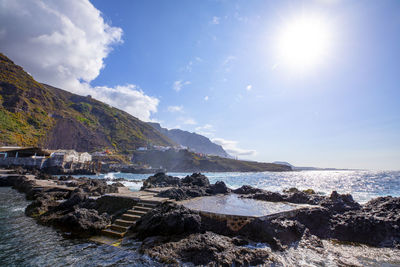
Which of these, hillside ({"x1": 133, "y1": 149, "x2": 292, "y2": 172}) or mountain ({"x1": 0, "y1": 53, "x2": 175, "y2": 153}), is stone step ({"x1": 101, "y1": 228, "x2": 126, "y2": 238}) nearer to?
mountain ({"x1": 0, "y1": 53, "x2": 175, "y2": 153})

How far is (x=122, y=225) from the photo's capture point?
26.3ft

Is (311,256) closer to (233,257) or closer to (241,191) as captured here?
(233,257)

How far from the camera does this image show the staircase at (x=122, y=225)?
7.08m

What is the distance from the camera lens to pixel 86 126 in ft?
437

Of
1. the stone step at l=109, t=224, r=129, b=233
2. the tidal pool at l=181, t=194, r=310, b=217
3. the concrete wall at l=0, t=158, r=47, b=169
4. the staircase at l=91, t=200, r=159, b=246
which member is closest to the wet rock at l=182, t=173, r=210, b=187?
the tidal pool at l=181, t=194, r=310, b=217

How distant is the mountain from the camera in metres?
79.9

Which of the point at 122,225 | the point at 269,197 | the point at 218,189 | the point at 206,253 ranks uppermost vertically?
the point at 269,197

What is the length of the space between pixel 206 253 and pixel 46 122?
407 feet

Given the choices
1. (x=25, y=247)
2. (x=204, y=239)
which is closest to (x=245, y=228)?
(x=204, y=239)

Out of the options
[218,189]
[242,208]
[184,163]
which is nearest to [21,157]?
[218,189]

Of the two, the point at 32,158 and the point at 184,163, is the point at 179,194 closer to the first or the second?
the point at 32,158

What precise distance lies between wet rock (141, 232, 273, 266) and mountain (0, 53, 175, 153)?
85.0 metres

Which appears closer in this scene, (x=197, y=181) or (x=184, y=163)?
(x=197, y=181)

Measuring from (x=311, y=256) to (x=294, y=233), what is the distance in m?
1.18
